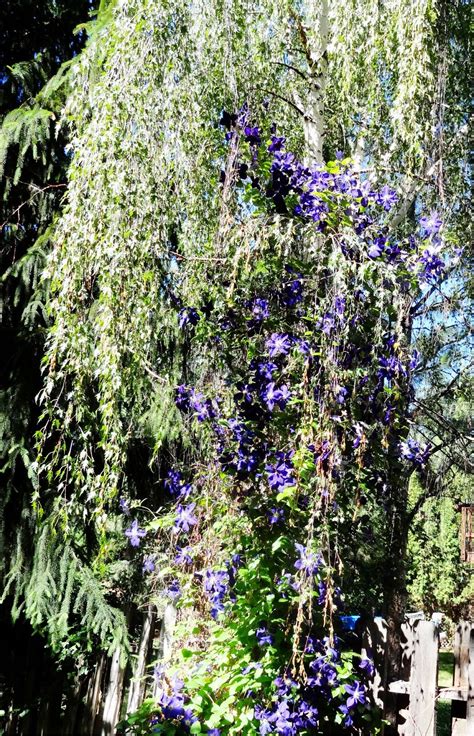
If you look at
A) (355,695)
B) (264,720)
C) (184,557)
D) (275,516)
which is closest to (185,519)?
(184,557)

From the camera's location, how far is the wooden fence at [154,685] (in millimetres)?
2611

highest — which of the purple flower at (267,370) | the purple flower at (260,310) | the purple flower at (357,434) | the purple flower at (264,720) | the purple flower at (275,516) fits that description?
the purple flower at (260,310)

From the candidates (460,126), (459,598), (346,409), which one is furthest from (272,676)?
(459,598)

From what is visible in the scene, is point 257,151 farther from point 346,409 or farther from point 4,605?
point 4,605

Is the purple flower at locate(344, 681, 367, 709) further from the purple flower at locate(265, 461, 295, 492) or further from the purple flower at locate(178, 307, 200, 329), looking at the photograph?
the purple flower at locate(178, 307, 200, 329)

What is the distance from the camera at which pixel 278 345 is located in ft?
8.35

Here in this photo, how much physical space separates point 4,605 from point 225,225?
244 cm

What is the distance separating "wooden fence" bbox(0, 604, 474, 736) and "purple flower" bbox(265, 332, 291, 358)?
44.5 inches

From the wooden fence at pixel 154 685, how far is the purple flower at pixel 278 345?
1131 mm

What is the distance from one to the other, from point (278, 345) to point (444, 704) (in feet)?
21.9

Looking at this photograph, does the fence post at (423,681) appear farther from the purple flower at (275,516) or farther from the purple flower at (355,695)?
the purple flower at (275,516)

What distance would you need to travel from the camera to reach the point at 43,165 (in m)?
3.98

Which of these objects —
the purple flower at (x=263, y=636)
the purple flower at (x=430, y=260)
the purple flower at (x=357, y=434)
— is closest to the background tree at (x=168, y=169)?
the purple flower at (x=430, y=260)

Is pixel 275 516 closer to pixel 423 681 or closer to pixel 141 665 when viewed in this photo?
pixel 423 681
